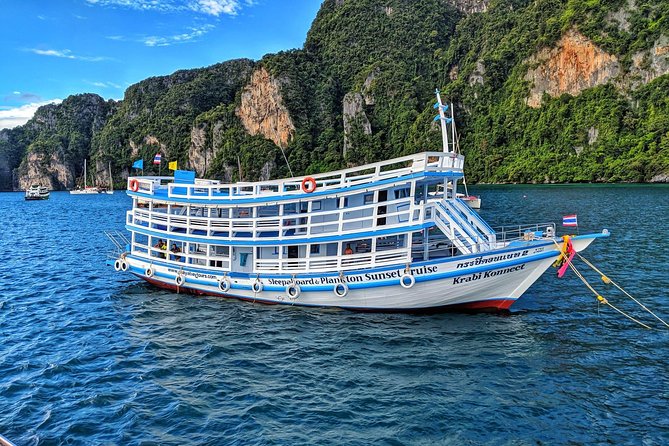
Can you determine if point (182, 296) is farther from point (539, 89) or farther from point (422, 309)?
point (539, 89)

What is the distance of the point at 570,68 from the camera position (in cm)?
14438

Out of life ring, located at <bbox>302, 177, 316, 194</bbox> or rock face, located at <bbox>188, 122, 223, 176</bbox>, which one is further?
rock face, located at <bbox>188, 122, 223, 176</bbox>

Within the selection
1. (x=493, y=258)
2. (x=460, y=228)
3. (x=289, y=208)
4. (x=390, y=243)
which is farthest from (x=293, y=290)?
(x=493, y=258)

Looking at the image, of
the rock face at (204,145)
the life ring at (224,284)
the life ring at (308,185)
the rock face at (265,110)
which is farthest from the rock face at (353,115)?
the life ring at (308,185)

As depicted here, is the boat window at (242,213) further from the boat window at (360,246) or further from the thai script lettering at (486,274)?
the thai script lettering at (486,274)

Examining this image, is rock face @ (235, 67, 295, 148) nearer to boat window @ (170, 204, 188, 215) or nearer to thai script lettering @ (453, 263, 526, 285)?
boat window @ (170, 204, 188, 215)

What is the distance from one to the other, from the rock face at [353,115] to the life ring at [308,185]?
6301 inches

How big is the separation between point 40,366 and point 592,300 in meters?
22.7

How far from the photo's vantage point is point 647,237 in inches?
1425

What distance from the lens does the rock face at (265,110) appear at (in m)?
184

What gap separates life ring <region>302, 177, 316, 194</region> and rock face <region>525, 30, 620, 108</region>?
145 meters

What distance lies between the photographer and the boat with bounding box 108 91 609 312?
1866 centimetres

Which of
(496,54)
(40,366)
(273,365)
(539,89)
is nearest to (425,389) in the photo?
(273,365)

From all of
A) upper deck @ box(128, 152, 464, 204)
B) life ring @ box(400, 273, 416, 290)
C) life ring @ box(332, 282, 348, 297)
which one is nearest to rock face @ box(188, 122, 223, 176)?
upper deck @ box(128, 152, 464, 204)
